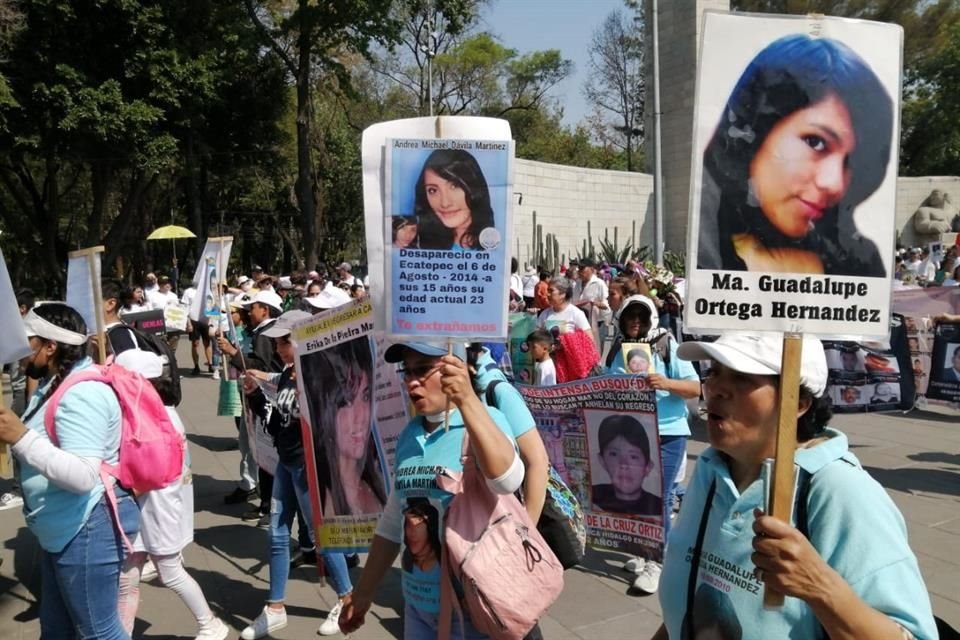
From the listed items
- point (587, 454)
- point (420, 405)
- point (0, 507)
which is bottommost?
point (0, 507)

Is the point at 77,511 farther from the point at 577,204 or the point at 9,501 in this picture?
the point at 577,204

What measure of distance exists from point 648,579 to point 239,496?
3.82m

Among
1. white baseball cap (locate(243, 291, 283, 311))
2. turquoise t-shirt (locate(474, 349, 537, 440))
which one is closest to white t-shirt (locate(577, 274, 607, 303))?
white baseball cap (locate(243, 291, 283, 311))

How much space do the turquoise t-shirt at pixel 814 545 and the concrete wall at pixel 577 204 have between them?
20488 mm

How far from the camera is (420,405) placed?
2.71 m

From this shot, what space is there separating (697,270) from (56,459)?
2457 millimetres

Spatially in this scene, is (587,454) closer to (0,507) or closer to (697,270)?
(697,270)

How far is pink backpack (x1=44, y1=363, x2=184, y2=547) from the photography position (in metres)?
3.31

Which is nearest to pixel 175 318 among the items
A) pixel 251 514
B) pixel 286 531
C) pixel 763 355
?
pixel 251 514

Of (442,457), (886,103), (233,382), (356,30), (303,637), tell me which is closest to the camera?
(886,103)

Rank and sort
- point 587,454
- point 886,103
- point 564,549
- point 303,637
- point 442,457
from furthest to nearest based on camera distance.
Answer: point 587,454
point 303,637
point 564,549
point 442,457
point 886,103

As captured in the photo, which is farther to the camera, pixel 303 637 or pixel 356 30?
pixel 356 30

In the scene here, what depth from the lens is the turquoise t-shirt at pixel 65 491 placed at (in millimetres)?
3102

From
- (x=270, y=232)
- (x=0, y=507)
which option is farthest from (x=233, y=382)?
(x=270, y=232)
